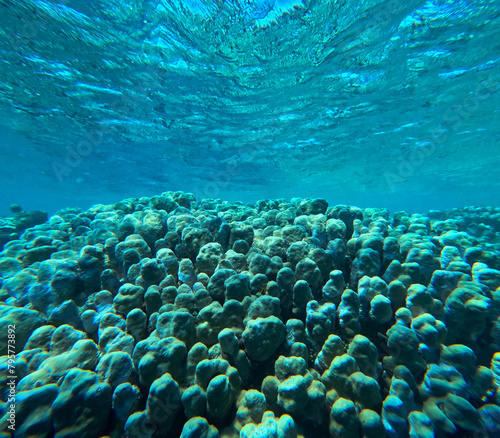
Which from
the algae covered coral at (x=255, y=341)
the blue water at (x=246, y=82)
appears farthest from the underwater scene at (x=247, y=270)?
the blue water at (x=246, y=82)

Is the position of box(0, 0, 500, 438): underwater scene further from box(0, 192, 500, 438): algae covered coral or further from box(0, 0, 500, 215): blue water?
box(0, 0, 500, 215): blue water

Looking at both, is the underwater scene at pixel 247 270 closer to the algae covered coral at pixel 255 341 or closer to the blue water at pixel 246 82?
the algae covered coral at pixel 255 341

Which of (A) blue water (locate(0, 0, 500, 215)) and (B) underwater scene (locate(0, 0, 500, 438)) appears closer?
(B) underwater scene (locate(0, 0, 500, 438))

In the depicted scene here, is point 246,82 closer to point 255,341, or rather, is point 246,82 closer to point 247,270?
point 247,270

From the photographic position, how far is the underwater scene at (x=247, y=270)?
1728 mm

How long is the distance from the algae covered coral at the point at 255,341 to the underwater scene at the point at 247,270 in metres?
0.02

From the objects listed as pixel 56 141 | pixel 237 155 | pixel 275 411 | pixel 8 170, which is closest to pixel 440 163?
pixel 237 155

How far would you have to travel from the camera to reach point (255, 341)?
198 centimetres

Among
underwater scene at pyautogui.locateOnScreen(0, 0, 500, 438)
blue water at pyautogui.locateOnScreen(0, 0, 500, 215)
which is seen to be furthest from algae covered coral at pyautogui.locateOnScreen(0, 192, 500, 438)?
blue water at pyautogui.locateOnScreen(0, 0, 500, 215)

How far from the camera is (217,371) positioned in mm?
1845

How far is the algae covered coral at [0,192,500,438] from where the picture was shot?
1.65m

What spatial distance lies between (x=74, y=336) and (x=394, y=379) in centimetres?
290

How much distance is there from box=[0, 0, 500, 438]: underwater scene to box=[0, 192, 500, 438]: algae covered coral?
0.05 feet

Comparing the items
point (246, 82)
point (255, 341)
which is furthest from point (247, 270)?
point (246, 82)
